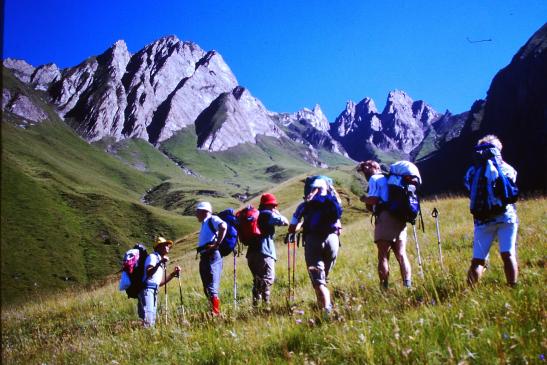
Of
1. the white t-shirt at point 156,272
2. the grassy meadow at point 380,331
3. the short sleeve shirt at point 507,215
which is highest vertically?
Result: the short sleeve shirt at point 507,215

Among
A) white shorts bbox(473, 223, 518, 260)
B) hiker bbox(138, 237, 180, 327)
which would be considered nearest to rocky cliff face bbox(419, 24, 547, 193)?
hiker bbox(138, 237, 180, 327)

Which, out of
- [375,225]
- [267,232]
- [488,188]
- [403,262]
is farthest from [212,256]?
[488,188]

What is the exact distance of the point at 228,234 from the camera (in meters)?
8.55

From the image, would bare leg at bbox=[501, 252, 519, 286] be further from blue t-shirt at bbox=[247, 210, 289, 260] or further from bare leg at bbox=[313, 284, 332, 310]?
blue t-shirt at bbox=[247, 210, 289, 260]

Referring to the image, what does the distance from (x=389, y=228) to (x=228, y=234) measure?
12.3 ft

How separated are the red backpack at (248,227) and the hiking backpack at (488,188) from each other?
435 centimetres

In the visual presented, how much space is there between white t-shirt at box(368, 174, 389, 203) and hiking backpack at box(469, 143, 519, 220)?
139 cm

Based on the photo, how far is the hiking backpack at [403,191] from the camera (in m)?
6.21

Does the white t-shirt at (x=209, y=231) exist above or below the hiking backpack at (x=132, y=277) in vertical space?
above

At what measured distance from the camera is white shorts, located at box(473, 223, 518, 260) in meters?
4.93

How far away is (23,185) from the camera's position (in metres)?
141

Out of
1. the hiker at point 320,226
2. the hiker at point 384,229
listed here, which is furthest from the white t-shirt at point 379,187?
the hiker at point 320,226

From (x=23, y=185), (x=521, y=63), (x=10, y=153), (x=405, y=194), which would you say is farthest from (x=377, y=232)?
(x=10, y=153)

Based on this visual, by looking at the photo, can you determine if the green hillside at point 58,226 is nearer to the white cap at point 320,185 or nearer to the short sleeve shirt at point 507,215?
the white cap at point 320,185
